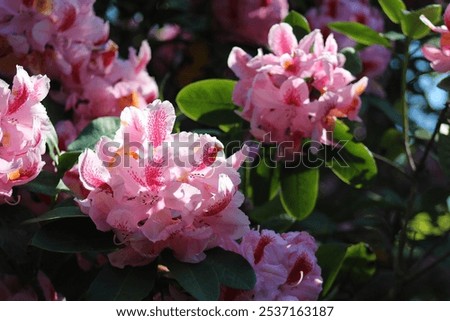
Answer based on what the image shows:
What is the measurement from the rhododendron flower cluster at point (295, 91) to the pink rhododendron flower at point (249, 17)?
2.14 feet

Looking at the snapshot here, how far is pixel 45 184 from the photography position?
56.6 inches

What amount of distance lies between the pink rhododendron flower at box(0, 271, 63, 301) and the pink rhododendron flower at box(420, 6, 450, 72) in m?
0.79

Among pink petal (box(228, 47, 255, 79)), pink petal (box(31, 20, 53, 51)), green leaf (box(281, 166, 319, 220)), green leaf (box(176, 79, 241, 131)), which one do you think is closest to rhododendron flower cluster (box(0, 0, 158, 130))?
pink petal (box(31, 20, 53, 51))

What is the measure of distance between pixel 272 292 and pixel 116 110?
603mm

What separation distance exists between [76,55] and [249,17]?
67 centimetres

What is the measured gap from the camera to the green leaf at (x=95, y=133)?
4.92 ft

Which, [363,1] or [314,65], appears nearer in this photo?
[314,65]

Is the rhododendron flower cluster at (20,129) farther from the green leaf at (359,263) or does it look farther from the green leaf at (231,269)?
the green leaf at (359,263)

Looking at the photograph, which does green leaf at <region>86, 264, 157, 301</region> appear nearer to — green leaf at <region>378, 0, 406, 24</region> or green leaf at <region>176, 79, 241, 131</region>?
green leaf at <region>176, 79, 241, 131</region>

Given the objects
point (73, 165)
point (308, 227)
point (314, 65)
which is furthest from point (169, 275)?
point (308, 227)

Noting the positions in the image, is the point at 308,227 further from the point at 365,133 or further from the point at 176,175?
the point at 176,175

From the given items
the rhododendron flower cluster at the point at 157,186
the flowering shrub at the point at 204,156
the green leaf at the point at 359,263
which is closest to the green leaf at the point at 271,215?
the flowering shrub at the point at 204,156

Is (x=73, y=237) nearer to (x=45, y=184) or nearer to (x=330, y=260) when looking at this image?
(x=45, y=184)
